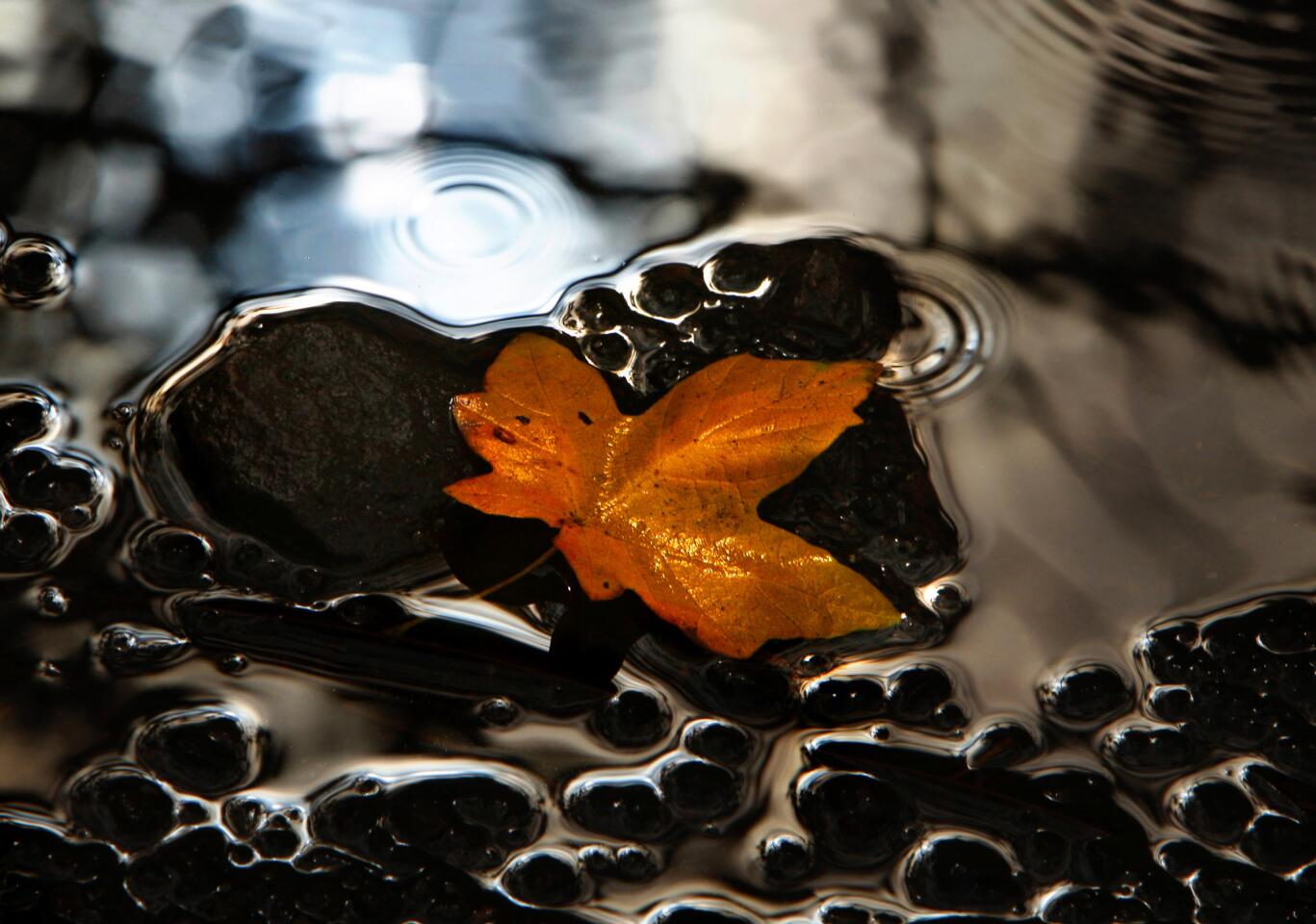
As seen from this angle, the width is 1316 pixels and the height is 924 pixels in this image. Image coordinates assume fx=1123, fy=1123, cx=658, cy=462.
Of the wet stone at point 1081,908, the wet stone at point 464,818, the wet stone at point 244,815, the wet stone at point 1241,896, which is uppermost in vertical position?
the wet stone at point 244,815

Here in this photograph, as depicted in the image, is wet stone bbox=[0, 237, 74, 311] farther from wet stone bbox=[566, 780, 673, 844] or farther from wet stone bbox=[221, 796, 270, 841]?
wet stone bbox=[566, 780, 673, 844]

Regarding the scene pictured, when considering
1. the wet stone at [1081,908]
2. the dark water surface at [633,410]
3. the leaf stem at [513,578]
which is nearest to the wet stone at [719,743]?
the dark water surface at [633,410]

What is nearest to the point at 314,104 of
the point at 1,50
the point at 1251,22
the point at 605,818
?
the point at 1,50

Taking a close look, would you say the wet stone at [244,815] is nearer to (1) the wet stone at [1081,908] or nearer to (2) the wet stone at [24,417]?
(2) the wet stone at [24,417]

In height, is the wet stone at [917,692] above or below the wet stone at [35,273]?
below

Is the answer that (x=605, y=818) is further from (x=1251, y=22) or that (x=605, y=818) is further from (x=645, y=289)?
(x=1251, y=22)

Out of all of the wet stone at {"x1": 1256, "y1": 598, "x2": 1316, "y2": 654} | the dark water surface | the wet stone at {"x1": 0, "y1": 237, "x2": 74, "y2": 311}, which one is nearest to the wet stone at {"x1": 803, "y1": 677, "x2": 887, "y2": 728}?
the dark water surface
